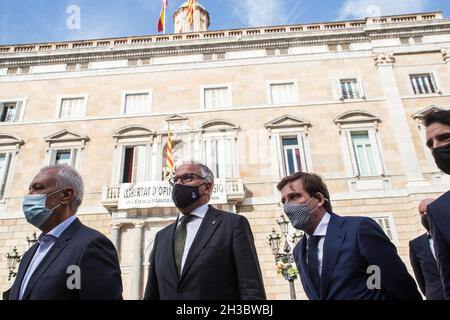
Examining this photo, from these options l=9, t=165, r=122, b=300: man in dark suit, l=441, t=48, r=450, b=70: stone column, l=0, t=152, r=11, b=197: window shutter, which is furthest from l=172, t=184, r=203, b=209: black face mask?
l=441, t=48, r=450, b=70: stone column

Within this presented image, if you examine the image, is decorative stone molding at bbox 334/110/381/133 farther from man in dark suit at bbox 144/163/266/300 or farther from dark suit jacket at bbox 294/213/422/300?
dark suit jacket at bbox 294/213/422/300

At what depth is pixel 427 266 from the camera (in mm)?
4277

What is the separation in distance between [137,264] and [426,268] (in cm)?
1037

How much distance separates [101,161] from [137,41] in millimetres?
7251

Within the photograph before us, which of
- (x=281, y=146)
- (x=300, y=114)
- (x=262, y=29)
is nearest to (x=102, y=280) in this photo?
(x=281, y=146)

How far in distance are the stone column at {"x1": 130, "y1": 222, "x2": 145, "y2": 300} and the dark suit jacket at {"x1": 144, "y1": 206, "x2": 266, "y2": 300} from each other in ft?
31.5

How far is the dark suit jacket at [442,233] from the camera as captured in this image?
76.2 inches

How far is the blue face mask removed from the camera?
10.3ft

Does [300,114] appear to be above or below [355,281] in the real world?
above

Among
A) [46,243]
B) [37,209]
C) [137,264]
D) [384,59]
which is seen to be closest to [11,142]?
[137,264]

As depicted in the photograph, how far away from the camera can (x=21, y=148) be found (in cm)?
1505

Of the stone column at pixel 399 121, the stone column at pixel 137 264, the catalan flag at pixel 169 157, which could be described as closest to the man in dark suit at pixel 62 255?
the stone column at pixel 137 264
